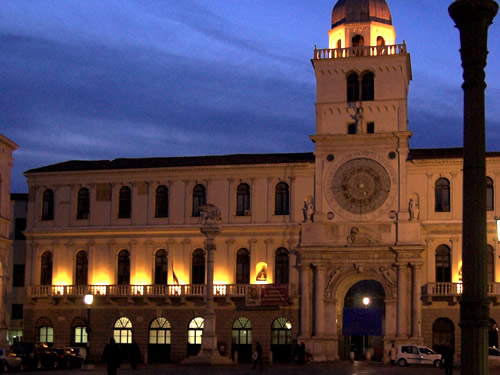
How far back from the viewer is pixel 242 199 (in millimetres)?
59062

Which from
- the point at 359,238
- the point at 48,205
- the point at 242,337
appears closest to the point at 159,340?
the point at 242,337

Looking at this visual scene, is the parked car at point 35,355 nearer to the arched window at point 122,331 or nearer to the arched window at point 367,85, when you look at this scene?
the arched window at point 122,331

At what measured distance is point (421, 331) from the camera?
177ft

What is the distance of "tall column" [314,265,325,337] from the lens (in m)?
54.8

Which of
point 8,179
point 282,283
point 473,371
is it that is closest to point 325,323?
point 282,283

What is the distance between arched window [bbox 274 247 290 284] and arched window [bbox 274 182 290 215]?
242 centimetres

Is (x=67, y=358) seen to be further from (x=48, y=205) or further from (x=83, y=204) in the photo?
(x=48, y=205)

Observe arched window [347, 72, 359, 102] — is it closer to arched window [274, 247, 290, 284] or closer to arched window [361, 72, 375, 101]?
arched window [361, 72, 375, 101]

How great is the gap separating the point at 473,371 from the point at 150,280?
4366 cm

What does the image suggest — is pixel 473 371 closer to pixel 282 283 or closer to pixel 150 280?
pixel 282 283

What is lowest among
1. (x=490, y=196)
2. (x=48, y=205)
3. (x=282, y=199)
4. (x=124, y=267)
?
(x=124, y=267)

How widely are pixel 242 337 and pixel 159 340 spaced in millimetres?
5392

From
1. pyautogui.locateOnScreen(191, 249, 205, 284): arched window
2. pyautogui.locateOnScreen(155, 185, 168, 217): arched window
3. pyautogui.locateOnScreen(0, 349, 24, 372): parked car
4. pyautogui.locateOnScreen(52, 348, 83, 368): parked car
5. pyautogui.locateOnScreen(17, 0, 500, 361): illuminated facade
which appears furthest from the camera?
pyautogui.locateOnScreen(155, 185, 168, 217): arched window

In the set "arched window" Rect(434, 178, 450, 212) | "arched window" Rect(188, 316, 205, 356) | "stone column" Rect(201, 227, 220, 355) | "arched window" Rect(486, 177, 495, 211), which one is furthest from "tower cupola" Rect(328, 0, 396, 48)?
"arched window" Rect(188, 316, 205, 356)
